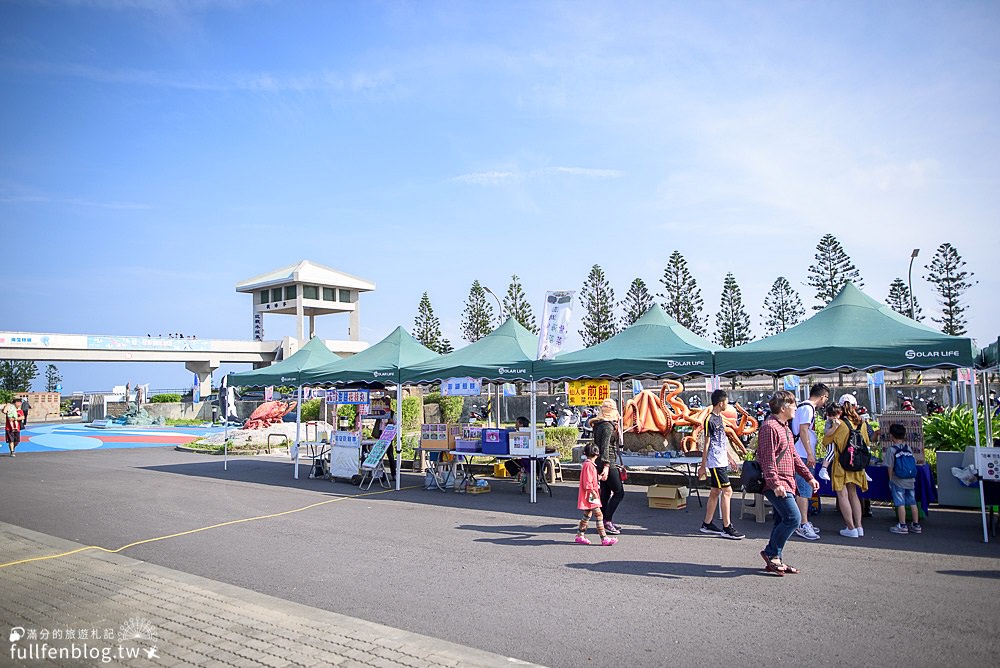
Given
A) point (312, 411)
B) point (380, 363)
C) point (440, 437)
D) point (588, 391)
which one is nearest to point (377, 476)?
point (440, 437)

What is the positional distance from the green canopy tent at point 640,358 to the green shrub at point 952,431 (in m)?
4.46

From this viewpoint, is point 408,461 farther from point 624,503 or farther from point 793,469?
point 793,469

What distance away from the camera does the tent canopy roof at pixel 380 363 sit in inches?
573

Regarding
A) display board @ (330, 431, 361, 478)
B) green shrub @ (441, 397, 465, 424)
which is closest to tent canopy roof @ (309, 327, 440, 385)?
display board @ (330, 431, 361, 478)

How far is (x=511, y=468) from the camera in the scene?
49.3 feet

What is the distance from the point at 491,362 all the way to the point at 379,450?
3.19m

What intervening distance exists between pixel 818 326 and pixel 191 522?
32.6 feet

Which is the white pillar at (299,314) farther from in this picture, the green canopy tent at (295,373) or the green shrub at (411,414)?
the green canopy tent at (295,373)

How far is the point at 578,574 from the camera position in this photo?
732cm

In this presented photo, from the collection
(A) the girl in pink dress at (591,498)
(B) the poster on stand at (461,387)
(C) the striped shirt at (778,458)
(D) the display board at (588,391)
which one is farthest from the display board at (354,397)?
(C) the striped shirt at (778,458)

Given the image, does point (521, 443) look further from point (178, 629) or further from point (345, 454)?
point (178, 629)

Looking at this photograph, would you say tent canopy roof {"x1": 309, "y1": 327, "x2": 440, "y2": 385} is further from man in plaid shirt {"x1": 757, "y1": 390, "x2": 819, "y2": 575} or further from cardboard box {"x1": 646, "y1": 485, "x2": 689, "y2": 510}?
man in plaid shirt {"x1": 757, "y1": 390, "x2": 819, "y2": 575}

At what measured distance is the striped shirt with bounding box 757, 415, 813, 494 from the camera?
7.02 meters

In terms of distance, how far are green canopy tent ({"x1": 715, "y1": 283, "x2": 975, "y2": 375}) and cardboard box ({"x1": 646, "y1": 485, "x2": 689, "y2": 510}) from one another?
201 cm
